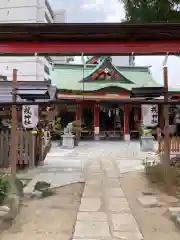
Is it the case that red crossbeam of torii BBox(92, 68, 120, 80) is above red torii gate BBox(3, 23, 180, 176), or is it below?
above

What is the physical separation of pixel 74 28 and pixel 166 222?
12.5 feet

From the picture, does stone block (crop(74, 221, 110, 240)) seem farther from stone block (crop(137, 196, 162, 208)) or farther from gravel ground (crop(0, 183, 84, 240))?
stone block (crop(137, 196, 162, 208))

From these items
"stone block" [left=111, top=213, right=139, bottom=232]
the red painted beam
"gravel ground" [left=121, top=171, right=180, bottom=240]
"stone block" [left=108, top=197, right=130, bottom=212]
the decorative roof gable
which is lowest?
"gravel ground" [left=121, top=171, right=180, bottom=240]

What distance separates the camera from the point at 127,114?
25.7 meters

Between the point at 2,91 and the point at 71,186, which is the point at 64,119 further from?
the point at 71,186

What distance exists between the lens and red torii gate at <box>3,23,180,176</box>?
659cm

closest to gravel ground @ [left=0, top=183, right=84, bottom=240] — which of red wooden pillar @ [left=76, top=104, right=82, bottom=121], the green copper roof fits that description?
the green copper roof

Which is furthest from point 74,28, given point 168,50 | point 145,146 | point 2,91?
point 145,146

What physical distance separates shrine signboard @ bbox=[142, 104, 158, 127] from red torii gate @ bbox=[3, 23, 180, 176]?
48.3 inches

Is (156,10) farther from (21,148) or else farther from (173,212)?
(21,148)

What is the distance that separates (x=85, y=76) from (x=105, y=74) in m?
1.62

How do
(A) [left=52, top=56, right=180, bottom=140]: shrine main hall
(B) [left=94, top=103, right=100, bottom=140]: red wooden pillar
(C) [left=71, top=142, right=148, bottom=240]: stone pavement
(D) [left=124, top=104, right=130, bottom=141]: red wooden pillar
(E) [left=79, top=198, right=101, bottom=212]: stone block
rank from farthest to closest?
(B) [left=94, top=103, right=100, bottom=140]: red wooden pillar
(D) [left=124, top=104, right=130, bottom=141]: red wooden pillar
(A) [left=52, top=56, right=180, bottom=140]: shrine main hall
(E) [left=79, top=198, right=101, bottom=212]: stone block
(C) [left=71, top=142, right=148, bottom=240]: stone pavement

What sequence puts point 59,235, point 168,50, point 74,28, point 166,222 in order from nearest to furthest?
point 59,235, point 166,222, point 74,28, point 168,50

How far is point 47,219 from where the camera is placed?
5418 mm
